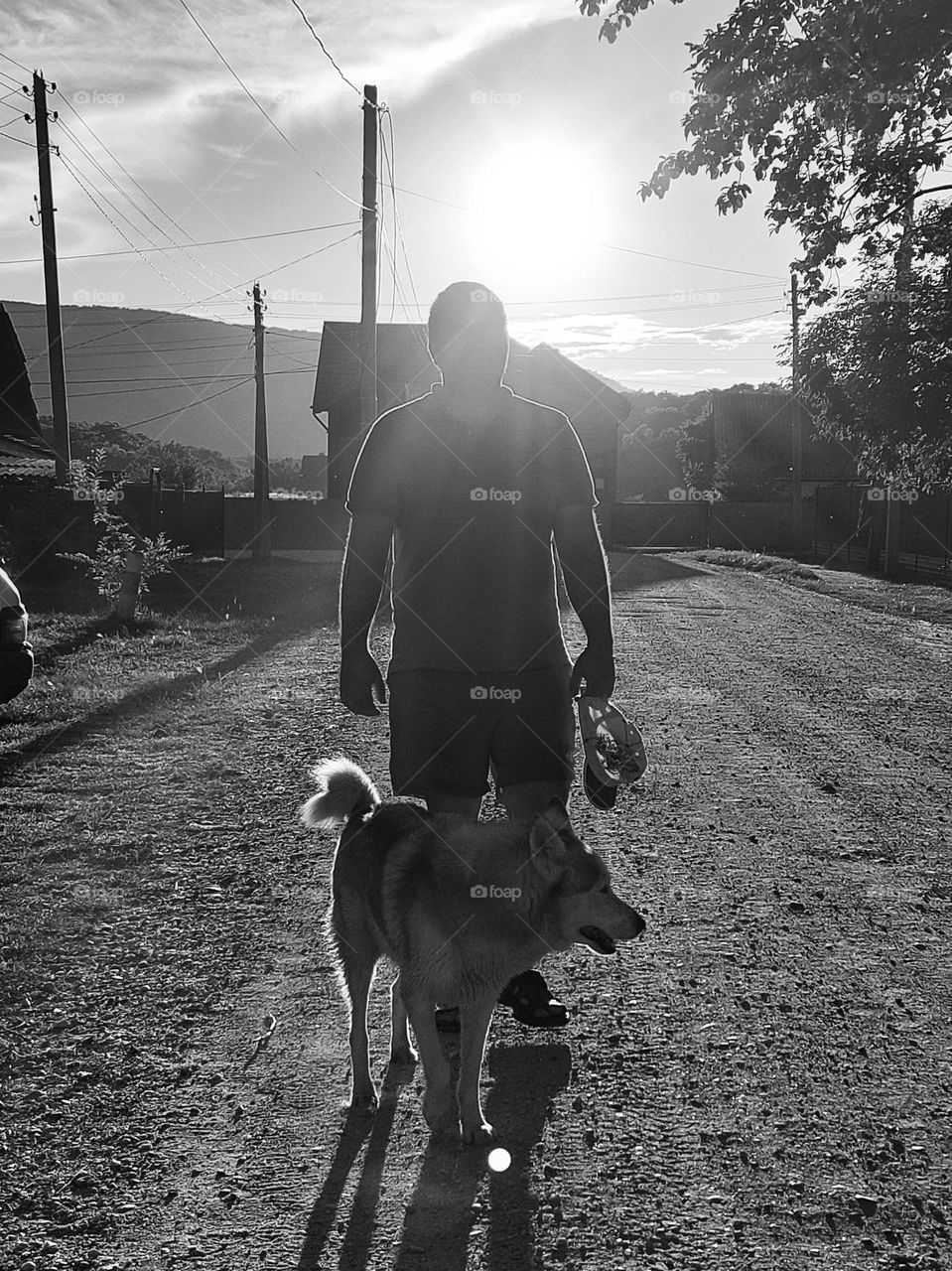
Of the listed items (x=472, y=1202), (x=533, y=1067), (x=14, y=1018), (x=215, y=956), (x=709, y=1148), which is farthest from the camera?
(x=215, y=956)

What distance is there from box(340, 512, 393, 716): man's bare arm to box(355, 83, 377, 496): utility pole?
48.5 ft

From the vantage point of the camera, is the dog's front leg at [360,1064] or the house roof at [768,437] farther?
the house roof at [768,437]

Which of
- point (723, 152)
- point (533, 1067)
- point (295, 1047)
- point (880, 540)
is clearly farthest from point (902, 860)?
point (880, 540)

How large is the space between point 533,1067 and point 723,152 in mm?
9522

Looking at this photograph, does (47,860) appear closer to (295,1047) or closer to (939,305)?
(295,1047)

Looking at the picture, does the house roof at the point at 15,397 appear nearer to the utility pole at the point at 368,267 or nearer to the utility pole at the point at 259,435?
the utility pole at the point at 368,267

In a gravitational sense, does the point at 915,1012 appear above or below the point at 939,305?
below

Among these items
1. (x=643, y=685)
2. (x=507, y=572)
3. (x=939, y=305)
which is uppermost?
(x=939, y=305)

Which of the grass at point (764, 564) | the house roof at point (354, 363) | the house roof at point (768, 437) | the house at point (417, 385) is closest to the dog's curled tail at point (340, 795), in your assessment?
the grass at point (764, 564)

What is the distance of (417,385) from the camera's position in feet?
140

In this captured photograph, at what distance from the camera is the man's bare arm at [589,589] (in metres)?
3.94

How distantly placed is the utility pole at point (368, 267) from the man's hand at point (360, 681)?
14.9m

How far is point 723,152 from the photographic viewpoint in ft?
35.6

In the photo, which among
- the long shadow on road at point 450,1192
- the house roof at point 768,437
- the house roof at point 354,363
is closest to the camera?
the long shadow on road at point 450,1192
